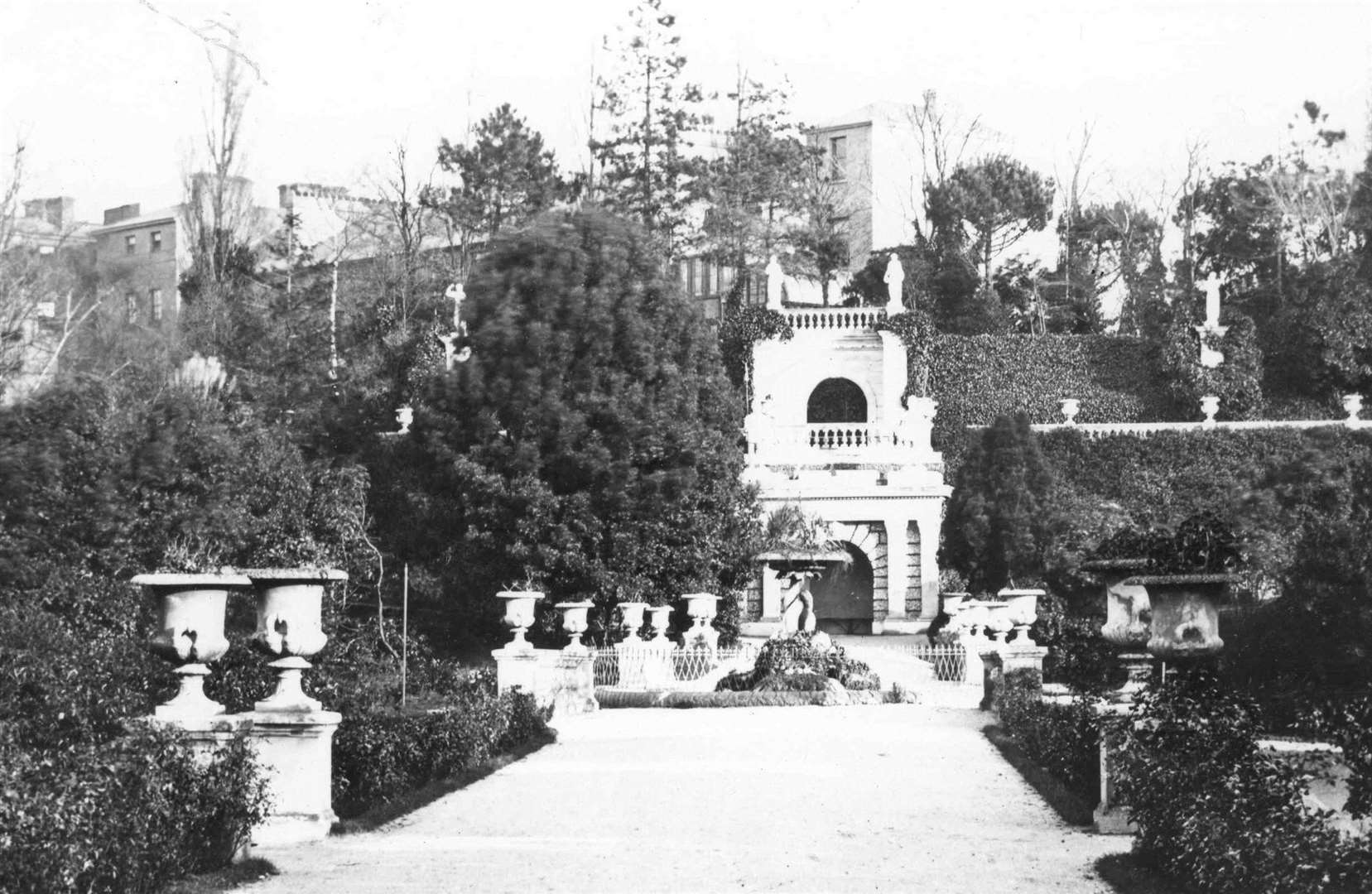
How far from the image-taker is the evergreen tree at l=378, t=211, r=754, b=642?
32.7 metres

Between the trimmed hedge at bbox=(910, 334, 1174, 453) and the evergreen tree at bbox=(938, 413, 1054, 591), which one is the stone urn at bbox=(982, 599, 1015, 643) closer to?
the evergreen tree at bbox=(938, 413, 1054, 591)

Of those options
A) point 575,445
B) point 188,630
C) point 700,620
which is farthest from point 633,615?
point 188,630

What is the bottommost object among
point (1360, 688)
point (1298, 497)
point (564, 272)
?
point (1360, 688)

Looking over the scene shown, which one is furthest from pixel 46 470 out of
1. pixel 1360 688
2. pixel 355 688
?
pixel 1360 688

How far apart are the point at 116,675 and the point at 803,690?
10960 mm

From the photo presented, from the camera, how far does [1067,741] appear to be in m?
15.2

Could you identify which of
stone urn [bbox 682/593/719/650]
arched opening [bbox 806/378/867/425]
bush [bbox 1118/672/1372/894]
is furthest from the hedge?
bush [bbox 1118/672/1372/894]

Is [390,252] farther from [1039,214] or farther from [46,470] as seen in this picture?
[46,470]

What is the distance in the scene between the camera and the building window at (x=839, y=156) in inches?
2264

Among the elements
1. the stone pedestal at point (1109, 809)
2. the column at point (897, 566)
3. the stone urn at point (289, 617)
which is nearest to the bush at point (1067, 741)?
the stone pedestal at point (1109, 809)

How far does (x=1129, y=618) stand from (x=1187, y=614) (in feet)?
10.7

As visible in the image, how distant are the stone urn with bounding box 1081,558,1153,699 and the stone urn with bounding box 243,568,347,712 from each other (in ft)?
18.0

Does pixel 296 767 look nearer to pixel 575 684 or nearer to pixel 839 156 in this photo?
pixel 575 684

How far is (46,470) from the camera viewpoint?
2450cm
